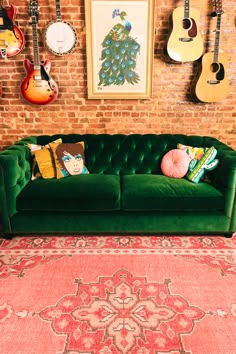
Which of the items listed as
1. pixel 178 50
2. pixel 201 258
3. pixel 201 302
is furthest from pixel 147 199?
pixel 178 50

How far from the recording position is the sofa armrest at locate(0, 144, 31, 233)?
7.66ft

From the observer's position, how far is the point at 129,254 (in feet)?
7.58

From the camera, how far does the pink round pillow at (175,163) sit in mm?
2756

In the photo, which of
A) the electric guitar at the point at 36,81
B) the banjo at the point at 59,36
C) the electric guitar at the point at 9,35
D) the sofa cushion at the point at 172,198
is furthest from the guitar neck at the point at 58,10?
the sofa cushion at the point at 172,198

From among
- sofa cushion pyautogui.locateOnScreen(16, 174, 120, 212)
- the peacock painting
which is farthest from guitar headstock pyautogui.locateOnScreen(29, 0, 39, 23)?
sofa cushion pyautogui.locateOnScreen(16, 174, 120, 212)

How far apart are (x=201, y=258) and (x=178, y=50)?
211cm

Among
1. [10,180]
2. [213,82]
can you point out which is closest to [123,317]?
[10,180]

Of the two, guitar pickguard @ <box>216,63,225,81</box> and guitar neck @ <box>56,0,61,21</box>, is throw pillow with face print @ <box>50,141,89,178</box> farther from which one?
guitar pickguard @ <box>216,63,225,81</box>

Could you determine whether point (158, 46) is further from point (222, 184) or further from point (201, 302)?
point (201, 302)

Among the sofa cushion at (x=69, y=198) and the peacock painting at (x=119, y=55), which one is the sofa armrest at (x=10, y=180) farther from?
the peacock painting at (x=119, y=55)

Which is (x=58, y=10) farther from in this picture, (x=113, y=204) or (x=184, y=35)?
(x=113, y=204)

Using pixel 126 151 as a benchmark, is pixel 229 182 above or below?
below

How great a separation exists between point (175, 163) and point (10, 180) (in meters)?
1.62

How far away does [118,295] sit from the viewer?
1.85m
